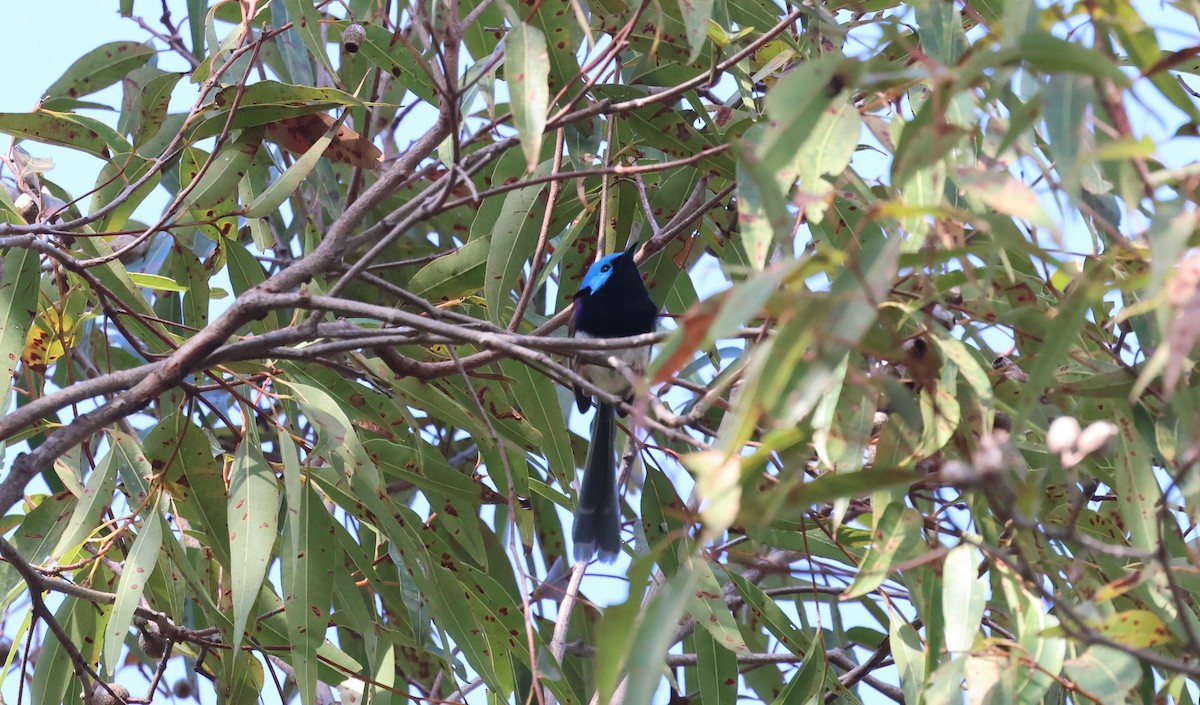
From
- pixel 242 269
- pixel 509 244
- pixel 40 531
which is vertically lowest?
pixel 40 531

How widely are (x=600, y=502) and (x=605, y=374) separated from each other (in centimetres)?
96

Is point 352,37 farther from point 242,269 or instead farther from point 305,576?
point 305,576

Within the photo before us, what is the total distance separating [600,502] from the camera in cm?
294

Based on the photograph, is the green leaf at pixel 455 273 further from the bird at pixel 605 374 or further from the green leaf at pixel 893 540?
the green leaf at pixel 893 540

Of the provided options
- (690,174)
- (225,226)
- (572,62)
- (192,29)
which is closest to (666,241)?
(690,174)

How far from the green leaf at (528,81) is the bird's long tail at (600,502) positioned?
1.19 m

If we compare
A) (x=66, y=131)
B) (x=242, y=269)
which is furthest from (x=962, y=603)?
(x=66, y=131)

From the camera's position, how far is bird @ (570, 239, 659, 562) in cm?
284

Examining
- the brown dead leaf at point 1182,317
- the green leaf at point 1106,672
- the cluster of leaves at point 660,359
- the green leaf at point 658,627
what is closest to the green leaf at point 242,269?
the cluster of leaves at point 660,359

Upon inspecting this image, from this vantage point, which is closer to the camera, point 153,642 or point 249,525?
point 249,525

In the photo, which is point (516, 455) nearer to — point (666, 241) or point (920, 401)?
point (666, 241)

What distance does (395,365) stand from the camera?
7.41 ft

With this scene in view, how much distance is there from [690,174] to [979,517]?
1.24 m

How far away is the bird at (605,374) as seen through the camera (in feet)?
9.32
